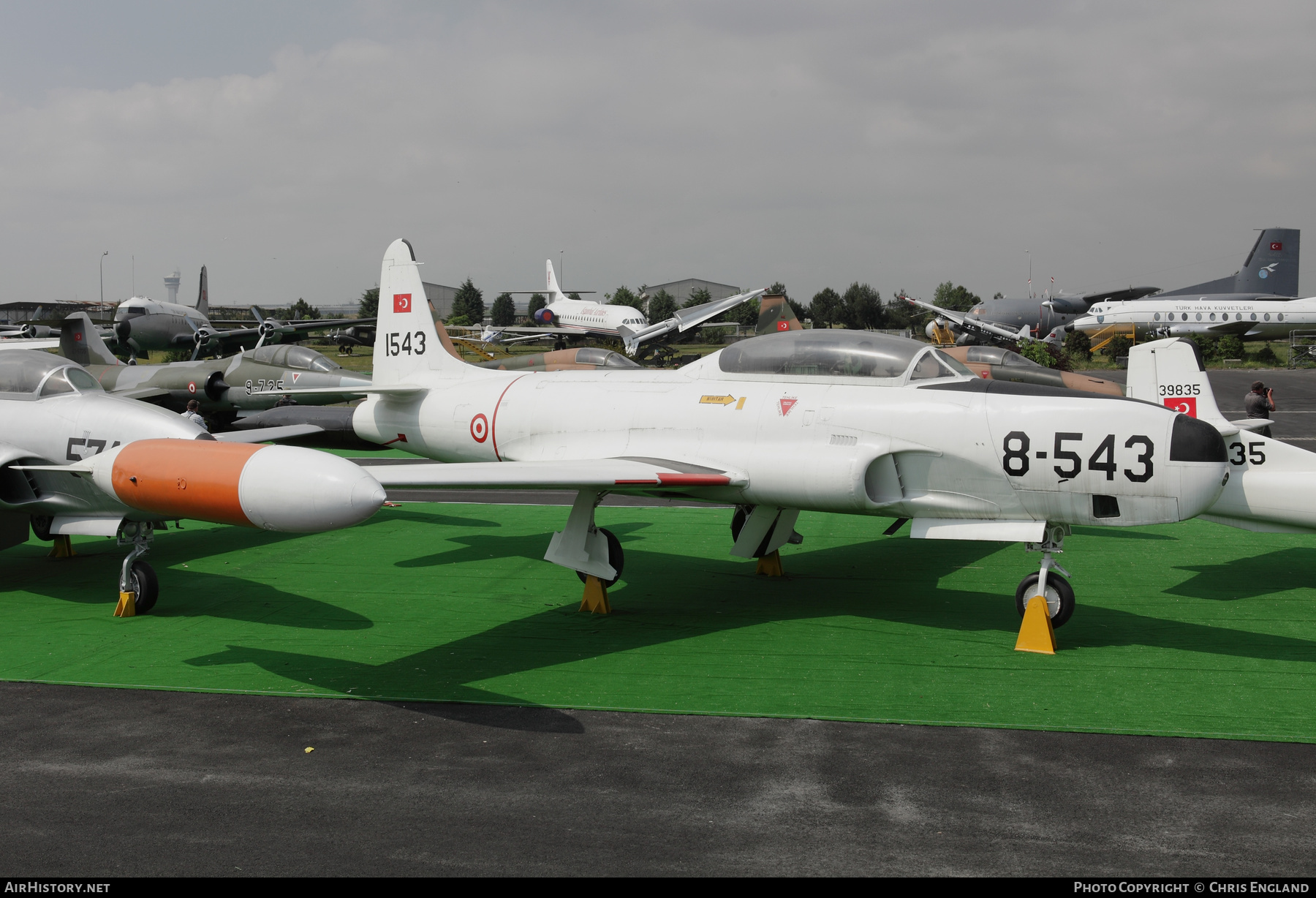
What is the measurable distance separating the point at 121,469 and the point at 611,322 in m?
51.0

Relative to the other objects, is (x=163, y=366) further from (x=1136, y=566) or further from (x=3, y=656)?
(x=1136, y=566)

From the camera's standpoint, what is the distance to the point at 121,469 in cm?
664

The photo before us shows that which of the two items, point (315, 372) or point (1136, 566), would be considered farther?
point (315, 372)

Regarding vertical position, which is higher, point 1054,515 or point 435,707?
point 1054,515

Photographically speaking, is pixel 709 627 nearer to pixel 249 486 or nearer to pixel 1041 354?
pixel 249 486

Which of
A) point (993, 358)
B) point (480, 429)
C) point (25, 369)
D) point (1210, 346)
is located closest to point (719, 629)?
point (480, 429)

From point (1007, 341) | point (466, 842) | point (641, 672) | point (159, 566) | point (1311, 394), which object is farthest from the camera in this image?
point (1007, 341)

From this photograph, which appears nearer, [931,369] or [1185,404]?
[931,369]

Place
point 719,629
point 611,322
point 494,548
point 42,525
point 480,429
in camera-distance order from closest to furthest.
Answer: point 719,629
point 480,429
point 42,525
point 494,548
point 611,322

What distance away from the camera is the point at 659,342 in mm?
51125

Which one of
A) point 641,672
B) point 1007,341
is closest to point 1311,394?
point 1007,341

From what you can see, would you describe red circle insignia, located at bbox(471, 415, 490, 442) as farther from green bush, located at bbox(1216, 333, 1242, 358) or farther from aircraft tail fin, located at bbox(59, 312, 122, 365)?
green bush, located at bbox(1216, 333, 1242, 358)

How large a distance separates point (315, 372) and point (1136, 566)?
17249 mm

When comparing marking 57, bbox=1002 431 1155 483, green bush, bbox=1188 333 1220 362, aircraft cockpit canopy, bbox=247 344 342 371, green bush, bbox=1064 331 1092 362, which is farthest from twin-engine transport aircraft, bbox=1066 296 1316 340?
marking 57, bbox=1002 431 1155 483
